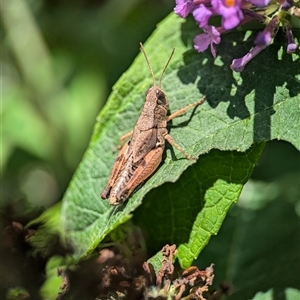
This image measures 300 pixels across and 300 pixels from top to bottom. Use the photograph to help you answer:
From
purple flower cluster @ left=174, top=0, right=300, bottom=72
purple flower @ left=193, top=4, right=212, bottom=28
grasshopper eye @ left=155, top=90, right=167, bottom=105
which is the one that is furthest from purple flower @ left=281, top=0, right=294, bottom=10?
grasshopper eye @ left=155, top=90, right=167, bottom=105

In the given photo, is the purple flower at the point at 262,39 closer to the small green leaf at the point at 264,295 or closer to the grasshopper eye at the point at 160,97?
the grasshopper eye at the point at 160,97

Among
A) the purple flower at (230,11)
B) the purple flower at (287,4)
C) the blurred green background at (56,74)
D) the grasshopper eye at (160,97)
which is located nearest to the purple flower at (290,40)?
the purple flower at (287,4)

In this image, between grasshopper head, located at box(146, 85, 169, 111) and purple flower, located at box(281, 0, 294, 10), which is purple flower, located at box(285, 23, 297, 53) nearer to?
purple flower, located at box(281, 0, 294, 10)

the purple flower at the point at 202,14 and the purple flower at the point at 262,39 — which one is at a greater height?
the purple flower at the point at 202,14

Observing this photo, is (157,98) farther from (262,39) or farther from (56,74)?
(56,74)

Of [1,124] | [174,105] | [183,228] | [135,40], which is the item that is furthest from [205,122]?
[1,124]
